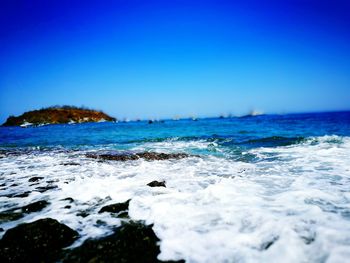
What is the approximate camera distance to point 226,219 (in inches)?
179

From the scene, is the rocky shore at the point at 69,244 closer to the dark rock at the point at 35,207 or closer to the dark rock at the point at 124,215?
the dark rock at the point at 124,215

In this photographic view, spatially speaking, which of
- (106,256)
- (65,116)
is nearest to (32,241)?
(106,256)

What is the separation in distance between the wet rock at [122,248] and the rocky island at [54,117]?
260 feet

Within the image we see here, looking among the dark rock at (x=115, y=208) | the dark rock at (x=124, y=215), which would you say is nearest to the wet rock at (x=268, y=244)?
the dark rock at (x=124, y=215)

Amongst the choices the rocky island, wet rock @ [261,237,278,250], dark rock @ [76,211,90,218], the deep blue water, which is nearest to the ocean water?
wet rock @ [261,237,278,250]

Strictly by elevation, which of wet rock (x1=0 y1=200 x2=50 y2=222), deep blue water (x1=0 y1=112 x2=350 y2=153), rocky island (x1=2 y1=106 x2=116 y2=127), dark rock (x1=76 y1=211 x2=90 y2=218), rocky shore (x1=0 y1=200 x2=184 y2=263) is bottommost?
deep blue water (x1=0 y1=112 x2=350 y2=153)

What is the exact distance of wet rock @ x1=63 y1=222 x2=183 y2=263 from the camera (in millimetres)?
3246

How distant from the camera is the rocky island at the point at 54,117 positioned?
79.8 m

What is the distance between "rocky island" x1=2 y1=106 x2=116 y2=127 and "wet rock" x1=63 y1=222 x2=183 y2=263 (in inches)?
3115

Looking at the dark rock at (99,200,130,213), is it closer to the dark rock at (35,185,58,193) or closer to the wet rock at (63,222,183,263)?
the wet rock at (63,222,183,263)

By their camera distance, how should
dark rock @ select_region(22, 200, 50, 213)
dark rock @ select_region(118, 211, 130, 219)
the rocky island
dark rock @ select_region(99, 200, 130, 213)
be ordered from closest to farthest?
dark rock @ select_region(118, 211, 130, 219), dark rock @ select_region(99, 200, 130, 213), dark rock @ select_region(22, 200, 50, 213), the rocky island

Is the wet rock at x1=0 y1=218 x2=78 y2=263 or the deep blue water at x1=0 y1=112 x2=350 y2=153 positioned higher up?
the wet rock at x1=0 y1=218 x2=78 y2=263

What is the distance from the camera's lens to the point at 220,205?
5312 mm

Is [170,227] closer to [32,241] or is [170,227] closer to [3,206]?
[32,241]
